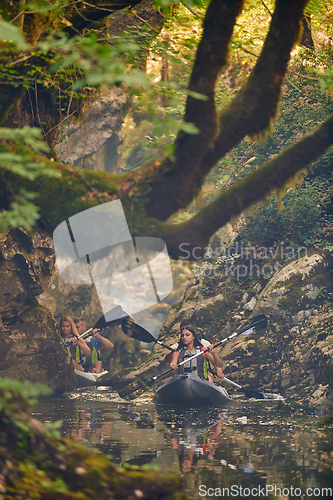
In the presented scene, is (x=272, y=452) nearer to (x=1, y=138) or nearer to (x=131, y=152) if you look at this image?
(x=1, y=138)

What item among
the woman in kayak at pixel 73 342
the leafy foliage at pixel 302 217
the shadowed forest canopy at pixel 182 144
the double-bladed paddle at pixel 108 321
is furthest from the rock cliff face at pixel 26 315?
the leafy foliage at pixel 302 217

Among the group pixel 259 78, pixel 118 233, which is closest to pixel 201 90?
pixel 259 78

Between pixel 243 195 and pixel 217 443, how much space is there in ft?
10.8

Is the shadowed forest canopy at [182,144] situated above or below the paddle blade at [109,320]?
above

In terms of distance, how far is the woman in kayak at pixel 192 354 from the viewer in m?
9.62

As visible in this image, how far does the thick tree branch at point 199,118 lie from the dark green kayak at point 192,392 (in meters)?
4.80

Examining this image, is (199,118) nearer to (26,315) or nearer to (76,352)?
(26,315)

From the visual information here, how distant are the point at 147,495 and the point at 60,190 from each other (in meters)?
2.99

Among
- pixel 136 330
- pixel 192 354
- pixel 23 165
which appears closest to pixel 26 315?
pixel 136 330

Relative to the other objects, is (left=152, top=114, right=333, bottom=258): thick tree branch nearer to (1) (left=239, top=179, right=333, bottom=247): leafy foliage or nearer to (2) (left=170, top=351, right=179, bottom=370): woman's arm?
(2) (left=170, top=351, right=179, bottom=370): woman's arm

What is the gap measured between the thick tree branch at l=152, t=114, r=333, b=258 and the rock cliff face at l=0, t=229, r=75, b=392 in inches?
190

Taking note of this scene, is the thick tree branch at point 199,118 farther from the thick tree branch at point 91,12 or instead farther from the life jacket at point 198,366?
the life jacket at point 198,366

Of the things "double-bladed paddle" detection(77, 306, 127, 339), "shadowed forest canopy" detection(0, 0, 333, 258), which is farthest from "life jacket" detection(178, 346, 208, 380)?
"shadowed forest canopy" detection(0, 0, 333, 258)

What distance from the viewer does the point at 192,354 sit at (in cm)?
976
